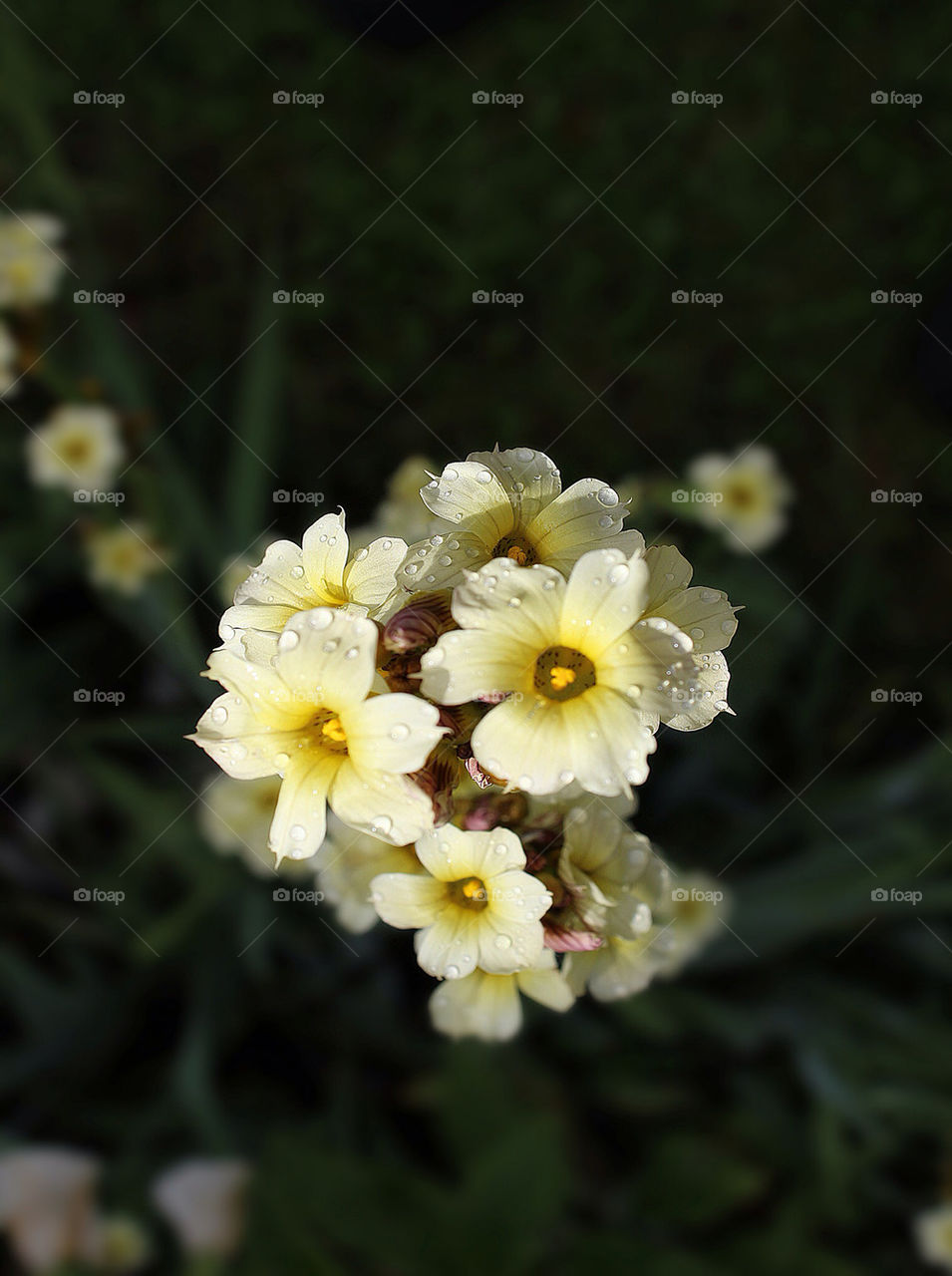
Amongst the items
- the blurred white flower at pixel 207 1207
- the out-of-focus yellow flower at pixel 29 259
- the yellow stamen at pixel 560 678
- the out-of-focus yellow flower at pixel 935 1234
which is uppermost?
the yellow stamen at pixel 560 678

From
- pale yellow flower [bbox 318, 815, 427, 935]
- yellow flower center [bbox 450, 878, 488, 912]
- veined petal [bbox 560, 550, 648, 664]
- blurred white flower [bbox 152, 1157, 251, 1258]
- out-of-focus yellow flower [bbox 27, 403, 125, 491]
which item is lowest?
blurred white flower [bbox 152, 1157, 251, 1258]

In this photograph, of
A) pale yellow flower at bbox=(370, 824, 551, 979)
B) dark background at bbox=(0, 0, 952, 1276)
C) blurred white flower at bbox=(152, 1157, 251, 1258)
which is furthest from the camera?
dark background at bbox=(0, 0, 952, 1276)

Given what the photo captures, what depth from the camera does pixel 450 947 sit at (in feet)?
3.05

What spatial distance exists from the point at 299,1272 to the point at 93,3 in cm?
303

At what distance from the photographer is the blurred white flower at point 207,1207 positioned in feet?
5.57

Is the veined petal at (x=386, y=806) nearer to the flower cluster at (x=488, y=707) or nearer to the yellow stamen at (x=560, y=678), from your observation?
the flower cluster at (x=488, y=707)

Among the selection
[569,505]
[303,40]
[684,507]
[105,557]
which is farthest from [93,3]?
[569,505]

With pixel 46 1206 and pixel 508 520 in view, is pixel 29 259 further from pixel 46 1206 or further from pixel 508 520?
pixel 46 1206

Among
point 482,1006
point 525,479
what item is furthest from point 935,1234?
point 525,479

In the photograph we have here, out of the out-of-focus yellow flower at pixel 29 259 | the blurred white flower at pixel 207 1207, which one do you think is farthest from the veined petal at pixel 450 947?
the out-of-focus yellow flower at pixel 29 259

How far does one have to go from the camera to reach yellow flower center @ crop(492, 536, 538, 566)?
3.01 feet

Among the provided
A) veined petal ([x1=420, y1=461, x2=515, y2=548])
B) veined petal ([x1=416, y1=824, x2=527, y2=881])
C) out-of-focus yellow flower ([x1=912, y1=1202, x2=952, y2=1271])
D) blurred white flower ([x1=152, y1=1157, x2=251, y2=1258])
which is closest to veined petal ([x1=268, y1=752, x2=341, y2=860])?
veined petal ([x1=416, y1=824, x2=527, y2=881])

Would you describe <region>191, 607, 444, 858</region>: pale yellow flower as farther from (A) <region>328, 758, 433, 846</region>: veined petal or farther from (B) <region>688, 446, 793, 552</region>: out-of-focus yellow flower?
(B) <region>688, 446, 793, 552</region>: out-of-focus yellow flower

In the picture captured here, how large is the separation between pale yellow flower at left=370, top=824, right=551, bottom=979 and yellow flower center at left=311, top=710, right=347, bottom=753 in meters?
0.11
